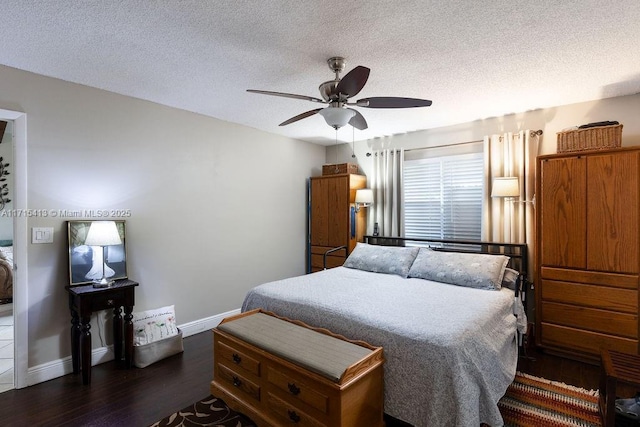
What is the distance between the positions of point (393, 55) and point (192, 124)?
2449mm

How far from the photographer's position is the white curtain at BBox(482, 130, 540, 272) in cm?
368

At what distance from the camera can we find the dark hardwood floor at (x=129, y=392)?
7.36 ft

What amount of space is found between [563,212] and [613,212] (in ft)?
1.19

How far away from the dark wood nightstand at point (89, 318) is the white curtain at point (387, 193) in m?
3.29

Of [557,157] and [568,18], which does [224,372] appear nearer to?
[568,18]

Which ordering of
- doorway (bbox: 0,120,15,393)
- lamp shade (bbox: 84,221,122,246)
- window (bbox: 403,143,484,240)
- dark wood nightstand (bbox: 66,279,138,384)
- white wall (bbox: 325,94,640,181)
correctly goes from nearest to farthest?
dark wood nightstand (bbox: 66,279,138,384) < lamp shade (bbox: 84,221,122,246) < white wall (bbox: 325,94,640,181) < window (bbox: 403,143,484,240) < doorway (bbox: 0,120,15,393)

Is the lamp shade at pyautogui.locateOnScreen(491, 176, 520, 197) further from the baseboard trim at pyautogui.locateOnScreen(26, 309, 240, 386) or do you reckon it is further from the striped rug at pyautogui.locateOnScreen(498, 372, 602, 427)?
the baseboard trim at pyautogui.locateOnScreen(26, 309, 240, 386)

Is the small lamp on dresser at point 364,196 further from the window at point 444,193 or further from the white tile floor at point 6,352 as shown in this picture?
the white tile floor at point 6,352

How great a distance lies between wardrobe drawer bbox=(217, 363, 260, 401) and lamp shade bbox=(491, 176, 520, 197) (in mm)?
3131

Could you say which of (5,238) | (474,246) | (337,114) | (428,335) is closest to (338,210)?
(474,246)

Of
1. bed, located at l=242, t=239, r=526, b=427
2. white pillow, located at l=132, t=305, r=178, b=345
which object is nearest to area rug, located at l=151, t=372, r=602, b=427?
bed, located at l=242, t=239, r=526, b=427

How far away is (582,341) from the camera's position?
305 centimetres

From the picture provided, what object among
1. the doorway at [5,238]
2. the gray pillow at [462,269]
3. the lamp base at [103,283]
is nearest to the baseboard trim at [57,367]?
the lamp base at [103,283]

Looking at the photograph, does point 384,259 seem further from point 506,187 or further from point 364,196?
point 506,187
